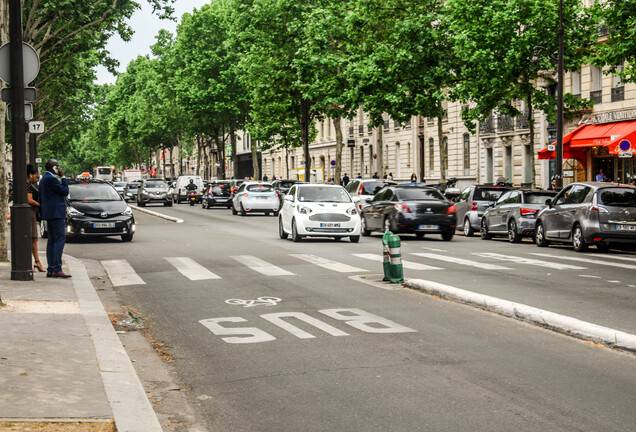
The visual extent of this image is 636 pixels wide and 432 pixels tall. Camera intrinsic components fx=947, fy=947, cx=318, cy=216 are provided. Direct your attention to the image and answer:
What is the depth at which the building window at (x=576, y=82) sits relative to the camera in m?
42.3

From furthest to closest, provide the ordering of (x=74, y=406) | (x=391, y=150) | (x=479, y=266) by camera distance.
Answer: (x=391, y=150) → (x=479, y=266) → (x=74, y=406)

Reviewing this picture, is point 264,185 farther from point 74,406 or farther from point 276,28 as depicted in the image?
point 74,406

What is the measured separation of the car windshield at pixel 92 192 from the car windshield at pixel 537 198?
36.4 feet

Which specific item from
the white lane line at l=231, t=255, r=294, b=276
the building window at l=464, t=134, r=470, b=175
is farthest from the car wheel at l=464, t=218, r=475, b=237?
the building window at l=464, t=134, r=470, b=175

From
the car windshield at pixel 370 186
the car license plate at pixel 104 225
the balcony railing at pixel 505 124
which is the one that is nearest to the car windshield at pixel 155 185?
the balcony railing at pixel 505 124

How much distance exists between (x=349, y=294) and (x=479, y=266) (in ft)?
17.0

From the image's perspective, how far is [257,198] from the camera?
4362cm

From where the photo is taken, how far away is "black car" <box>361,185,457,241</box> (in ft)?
84.3

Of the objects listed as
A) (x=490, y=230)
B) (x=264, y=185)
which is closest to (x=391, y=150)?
(x=264, y=185)

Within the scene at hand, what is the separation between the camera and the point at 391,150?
222 feet

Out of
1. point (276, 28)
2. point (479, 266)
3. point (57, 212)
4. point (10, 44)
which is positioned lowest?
point (479, 266)

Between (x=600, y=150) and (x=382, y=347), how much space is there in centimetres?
3479

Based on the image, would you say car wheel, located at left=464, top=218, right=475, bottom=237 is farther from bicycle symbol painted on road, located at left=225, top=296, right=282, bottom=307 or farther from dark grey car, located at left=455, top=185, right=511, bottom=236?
bicycle symbol painted on road, located at left=225, top=296, right=282, bottom=307

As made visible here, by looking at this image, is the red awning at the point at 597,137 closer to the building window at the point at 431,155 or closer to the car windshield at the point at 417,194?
the car windshield at the point at 417,194
